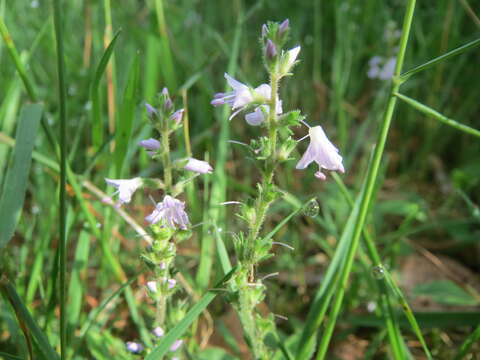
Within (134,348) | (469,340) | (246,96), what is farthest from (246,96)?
(469,340)

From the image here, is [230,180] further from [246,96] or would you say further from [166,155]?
[246,96]

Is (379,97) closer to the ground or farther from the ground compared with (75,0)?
closer to the ground

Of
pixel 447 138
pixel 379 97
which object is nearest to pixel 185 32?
pixel 379 97

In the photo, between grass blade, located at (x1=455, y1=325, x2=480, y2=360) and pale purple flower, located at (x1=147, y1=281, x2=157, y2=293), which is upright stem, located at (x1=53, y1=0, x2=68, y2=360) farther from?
grass blade, located at (x1=455, y1=325, x2=480, y2=360)

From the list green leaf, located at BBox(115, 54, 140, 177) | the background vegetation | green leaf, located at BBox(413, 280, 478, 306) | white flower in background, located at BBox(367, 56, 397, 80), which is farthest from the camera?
white flower in background, located at BBox(367, 56, 397, 80)

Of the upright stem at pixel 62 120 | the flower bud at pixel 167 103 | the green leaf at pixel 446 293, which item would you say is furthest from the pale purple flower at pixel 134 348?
the green leaf at pixel 446 293

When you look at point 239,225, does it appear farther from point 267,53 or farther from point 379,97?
point 267,53

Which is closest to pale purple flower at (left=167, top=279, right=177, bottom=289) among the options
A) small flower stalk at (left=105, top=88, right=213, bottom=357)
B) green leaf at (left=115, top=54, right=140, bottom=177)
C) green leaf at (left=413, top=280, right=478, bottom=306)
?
small flower stalk at (left=105, top=88, right=213, bottom=357)

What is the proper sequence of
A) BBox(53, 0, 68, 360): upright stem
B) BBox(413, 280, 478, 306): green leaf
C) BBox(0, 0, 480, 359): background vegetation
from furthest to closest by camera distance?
BBox(413, 280, 478, 306): green leaf
BBox(0, 0, 480, 359): background vegetation
BBox(53, 0, 68, 360): upright stem
